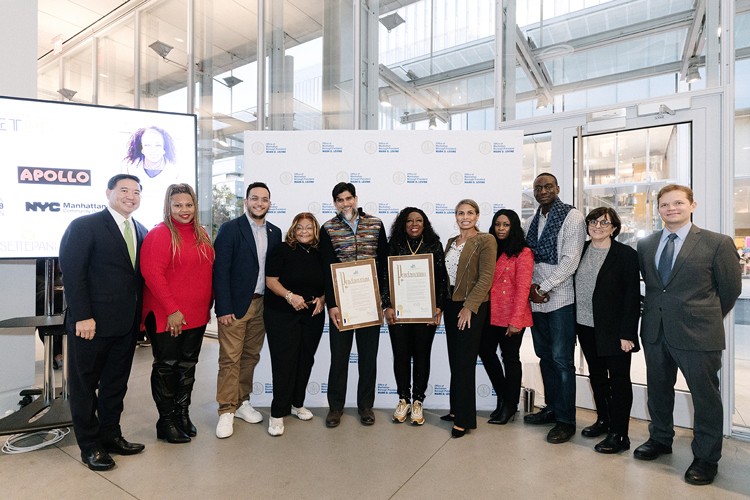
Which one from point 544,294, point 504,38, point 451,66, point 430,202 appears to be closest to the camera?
point 544,294

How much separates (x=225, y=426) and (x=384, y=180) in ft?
6.90

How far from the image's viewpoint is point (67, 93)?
8164mm

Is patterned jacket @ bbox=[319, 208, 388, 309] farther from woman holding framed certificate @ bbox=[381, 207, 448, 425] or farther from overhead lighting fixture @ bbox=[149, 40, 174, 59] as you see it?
overhead lighting fixture @ bbox=[149, 40, 174, 59]

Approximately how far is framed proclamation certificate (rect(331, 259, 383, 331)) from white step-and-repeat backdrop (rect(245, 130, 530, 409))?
0.57 m

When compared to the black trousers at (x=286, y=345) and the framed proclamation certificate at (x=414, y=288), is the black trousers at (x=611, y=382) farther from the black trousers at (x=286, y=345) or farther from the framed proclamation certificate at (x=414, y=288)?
the black trousers at (x=286, y=345)

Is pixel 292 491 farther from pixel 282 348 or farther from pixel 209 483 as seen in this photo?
pixel 282 348

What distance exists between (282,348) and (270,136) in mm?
1679

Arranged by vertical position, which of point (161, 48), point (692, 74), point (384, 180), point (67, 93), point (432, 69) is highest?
point (161, 48)

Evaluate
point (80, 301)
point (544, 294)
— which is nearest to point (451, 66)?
point (544, 294)

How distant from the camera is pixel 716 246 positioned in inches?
87.0

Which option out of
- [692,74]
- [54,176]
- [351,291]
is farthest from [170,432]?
[692,74]

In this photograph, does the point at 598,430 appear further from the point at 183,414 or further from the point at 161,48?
the point at 161,48

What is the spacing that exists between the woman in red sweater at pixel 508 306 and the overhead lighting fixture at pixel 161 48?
6124mm

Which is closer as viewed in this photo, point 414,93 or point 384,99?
point 414,93
